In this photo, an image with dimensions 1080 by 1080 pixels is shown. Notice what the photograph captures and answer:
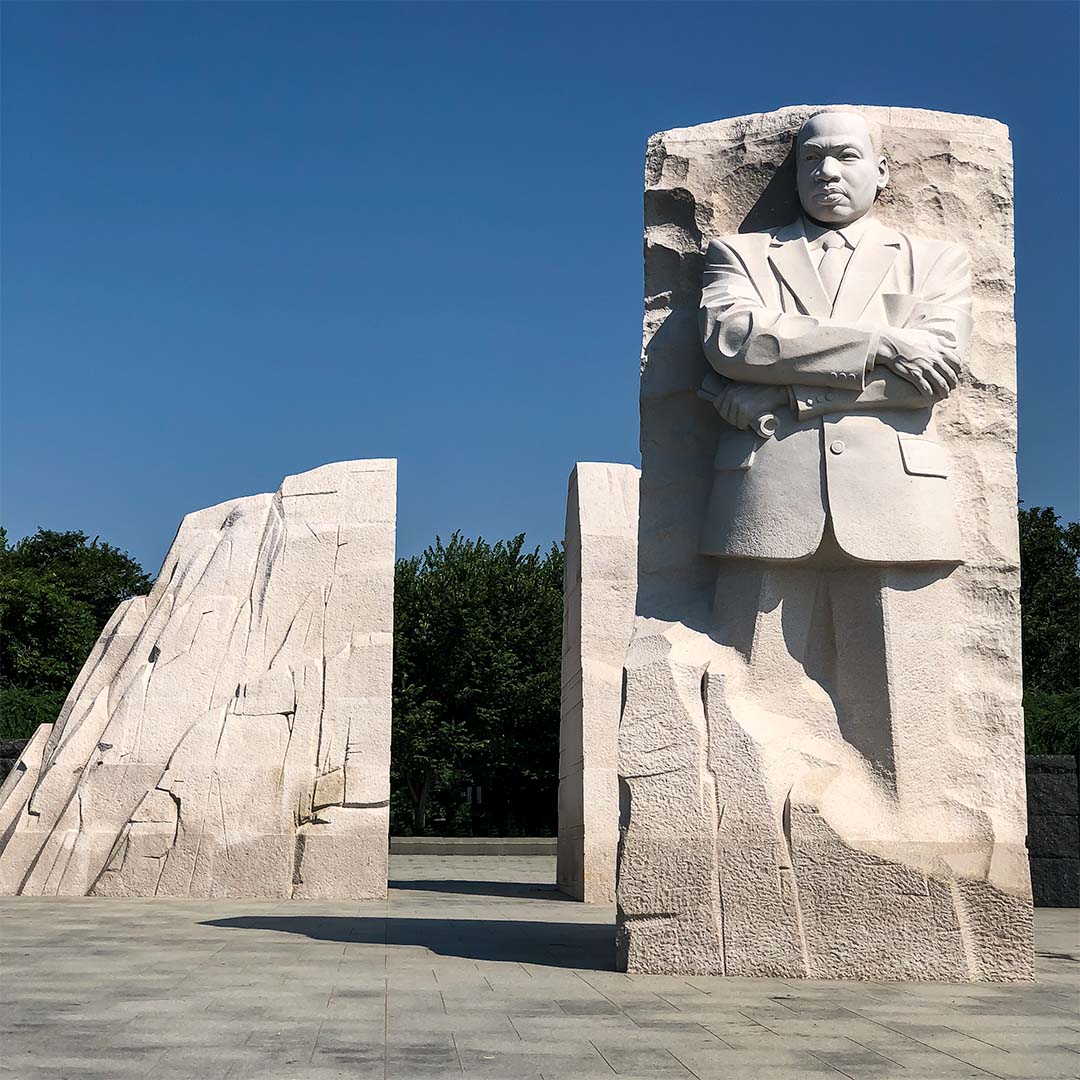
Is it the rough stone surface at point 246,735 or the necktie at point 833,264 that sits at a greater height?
the necktie at point 833,264

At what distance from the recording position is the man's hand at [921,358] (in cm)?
615

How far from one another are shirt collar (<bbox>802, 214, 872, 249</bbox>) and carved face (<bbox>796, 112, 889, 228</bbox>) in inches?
1.5

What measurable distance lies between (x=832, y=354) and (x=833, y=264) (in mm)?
558

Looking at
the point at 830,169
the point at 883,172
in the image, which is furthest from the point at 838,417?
the point at 883,172

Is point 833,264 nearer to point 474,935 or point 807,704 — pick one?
point 807,704

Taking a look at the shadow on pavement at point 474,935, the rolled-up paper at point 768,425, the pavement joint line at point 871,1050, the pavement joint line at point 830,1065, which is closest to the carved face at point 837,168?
the rolled-up paper at point 768,425

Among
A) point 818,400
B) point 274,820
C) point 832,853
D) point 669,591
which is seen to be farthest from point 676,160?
point 274,820

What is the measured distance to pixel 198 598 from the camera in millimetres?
11828

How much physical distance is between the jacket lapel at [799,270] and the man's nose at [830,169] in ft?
0.91

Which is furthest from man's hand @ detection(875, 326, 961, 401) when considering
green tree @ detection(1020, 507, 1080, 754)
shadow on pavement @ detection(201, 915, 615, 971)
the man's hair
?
green tree @ detection(1020, 507, 1080, 754)

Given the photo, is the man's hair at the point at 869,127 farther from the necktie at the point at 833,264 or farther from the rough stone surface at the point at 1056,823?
the rough stone surface at the point at 1056,823

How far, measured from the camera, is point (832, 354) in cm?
616

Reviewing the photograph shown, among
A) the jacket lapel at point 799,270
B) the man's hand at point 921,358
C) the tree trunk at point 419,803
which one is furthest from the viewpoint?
the tree trunk at point 419,803

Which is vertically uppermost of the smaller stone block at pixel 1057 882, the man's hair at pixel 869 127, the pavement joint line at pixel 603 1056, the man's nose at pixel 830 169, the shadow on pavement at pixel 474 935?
the man's hair at pixel 869 127
